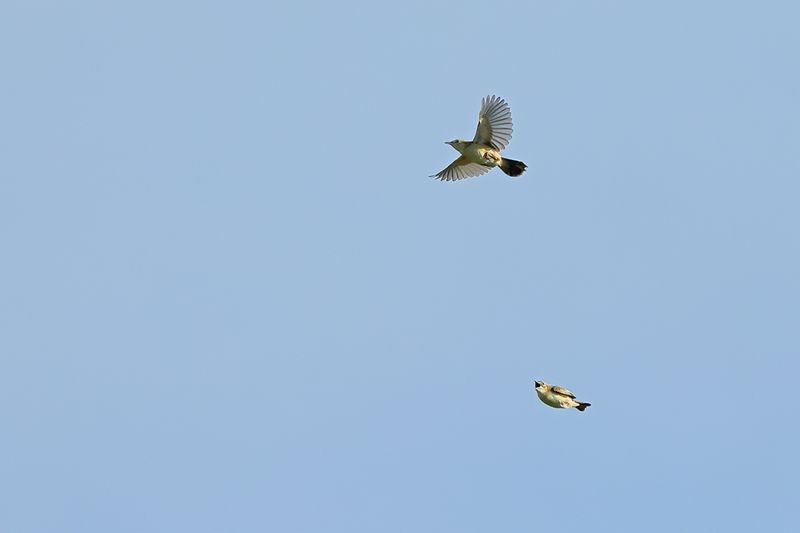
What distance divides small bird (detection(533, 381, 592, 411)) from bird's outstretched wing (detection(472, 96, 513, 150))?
24.1 ft

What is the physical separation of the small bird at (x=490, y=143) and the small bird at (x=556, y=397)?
7.29 metres

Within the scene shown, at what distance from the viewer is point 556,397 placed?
86.1ft

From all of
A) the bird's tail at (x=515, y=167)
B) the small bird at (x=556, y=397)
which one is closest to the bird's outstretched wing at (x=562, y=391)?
the small bird at (x=556, y=397)

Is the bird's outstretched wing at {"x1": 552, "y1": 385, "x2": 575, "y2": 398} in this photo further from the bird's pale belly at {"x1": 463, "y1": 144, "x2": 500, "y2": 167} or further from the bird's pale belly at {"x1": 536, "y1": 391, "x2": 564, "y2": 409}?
the bird's pale belly at {"x1": 463, "y1": 144, "x2": 500, "y2": 167}

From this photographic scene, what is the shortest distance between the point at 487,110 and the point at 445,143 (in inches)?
83.2

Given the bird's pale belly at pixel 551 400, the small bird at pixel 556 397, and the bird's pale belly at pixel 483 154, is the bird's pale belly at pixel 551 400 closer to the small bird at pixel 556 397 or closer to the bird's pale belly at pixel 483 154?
the small bird at pixel 556 397

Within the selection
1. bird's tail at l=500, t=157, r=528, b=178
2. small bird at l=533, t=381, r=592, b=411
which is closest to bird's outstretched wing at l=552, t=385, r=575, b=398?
small bird at l=533, t=381, r=592, b=411

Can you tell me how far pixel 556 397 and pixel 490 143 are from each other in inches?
308

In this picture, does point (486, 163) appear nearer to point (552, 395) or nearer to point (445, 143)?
point (445, 143)

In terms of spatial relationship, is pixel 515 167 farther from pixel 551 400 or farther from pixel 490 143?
pixel 551 400

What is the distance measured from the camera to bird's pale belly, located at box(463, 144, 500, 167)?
31094 millimetres

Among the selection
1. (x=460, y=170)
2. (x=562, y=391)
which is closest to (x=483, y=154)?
(x=460, y=170)

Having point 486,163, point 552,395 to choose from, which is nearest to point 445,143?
point 486,163

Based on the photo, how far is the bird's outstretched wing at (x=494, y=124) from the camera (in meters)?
30.1
